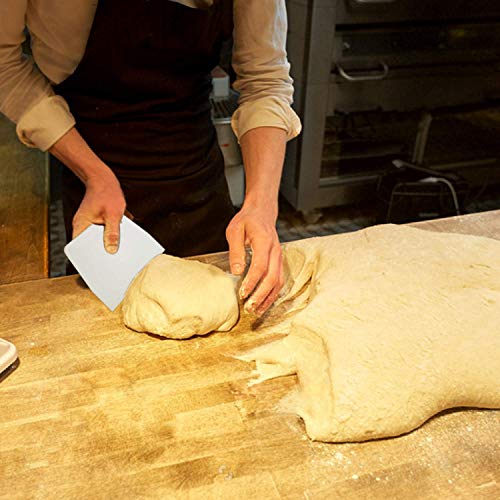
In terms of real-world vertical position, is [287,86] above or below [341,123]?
above

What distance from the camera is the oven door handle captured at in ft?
7.01

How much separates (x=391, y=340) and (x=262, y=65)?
63 centimetres

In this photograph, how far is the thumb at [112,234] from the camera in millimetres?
958

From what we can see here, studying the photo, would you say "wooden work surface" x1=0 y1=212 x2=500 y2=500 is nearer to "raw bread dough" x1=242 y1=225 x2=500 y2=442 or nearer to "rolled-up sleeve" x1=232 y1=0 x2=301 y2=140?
"raw bread dough" x1=242 y1=225 x2=500 y2=442

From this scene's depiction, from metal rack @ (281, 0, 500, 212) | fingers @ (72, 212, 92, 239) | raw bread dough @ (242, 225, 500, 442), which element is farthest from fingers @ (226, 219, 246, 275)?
metal rack @ (281, 0, 500, 212)

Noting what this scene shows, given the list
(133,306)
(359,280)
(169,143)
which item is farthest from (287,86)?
(133,306)

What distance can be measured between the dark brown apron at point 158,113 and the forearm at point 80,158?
12cm

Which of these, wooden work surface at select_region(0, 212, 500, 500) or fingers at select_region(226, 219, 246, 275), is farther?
fingers at select_region(226, 219, 246, 275)

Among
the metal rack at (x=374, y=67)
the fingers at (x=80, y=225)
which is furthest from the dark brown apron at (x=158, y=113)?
the metal rack at (x=374, y=67)

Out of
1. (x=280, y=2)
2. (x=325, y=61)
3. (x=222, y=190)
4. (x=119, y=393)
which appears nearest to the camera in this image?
(x=119, y=393)

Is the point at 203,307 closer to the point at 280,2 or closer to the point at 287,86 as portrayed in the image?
the point at 287,86

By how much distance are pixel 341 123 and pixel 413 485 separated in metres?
1.85

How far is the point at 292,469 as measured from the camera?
2.36 ft

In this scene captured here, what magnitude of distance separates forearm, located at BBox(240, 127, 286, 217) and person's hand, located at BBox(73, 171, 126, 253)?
0.81 ft
